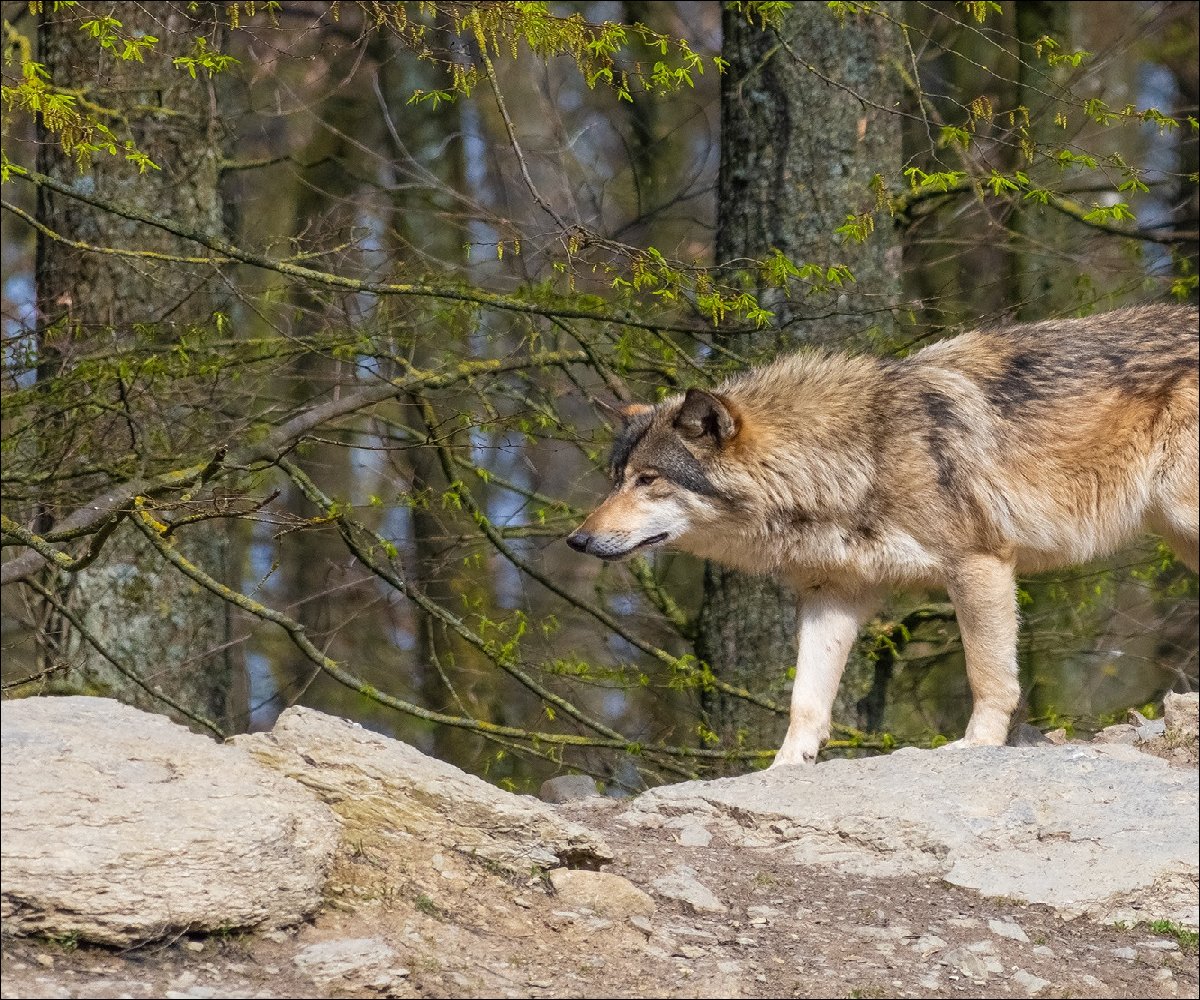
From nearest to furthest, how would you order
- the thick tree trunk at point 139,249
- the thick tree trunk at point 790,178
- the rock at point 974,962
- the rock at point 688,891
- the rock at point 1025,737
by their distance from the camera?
the rock at point 974,962
the rock at point 688,891
the rock at point 1025,737
the thick tree trunk at point 790,178
the thick tree trunk at point 139,249

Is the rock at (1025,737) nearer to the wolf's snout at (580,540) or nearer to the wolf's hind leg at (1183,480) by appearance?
the wolf's hind leg at (1183,480)

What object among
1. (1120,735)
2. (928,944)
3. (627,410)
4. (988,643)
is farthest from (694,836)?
(627,410)

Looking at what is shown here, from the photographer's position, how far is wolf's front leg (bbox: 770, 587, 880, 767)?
7545mm

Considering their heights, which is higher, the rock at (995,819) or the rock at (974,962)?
the rock at (995,819)

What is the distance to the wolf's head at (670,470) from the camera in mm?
7680

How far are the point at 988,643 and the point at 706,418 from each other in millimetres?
1846

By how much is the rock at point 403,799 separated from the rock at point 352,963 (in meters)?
0.63

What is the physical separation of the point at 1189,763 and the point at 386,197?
345 inches

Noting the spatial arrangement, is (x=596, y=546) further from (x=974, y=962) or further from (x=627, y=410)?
(x=974, y=962)

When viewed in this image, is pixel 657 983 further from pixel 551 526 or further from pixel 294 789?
pixel 551 526

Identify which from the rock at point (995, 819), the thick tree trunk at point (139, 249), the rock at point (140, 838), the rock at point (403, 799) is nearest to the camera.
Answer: the rock at point (140, 838)

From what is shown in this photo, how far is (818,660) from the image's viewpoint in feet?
25.4

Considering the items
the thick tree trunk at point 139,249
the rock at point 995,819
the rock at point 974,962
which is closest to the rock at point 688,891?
the rock at point 995,819

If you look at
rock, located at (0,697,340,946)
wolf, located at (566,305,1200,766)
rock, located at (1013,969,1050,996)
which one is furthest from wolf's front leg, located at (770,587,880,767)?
rock, located at (0,697,340,946)
